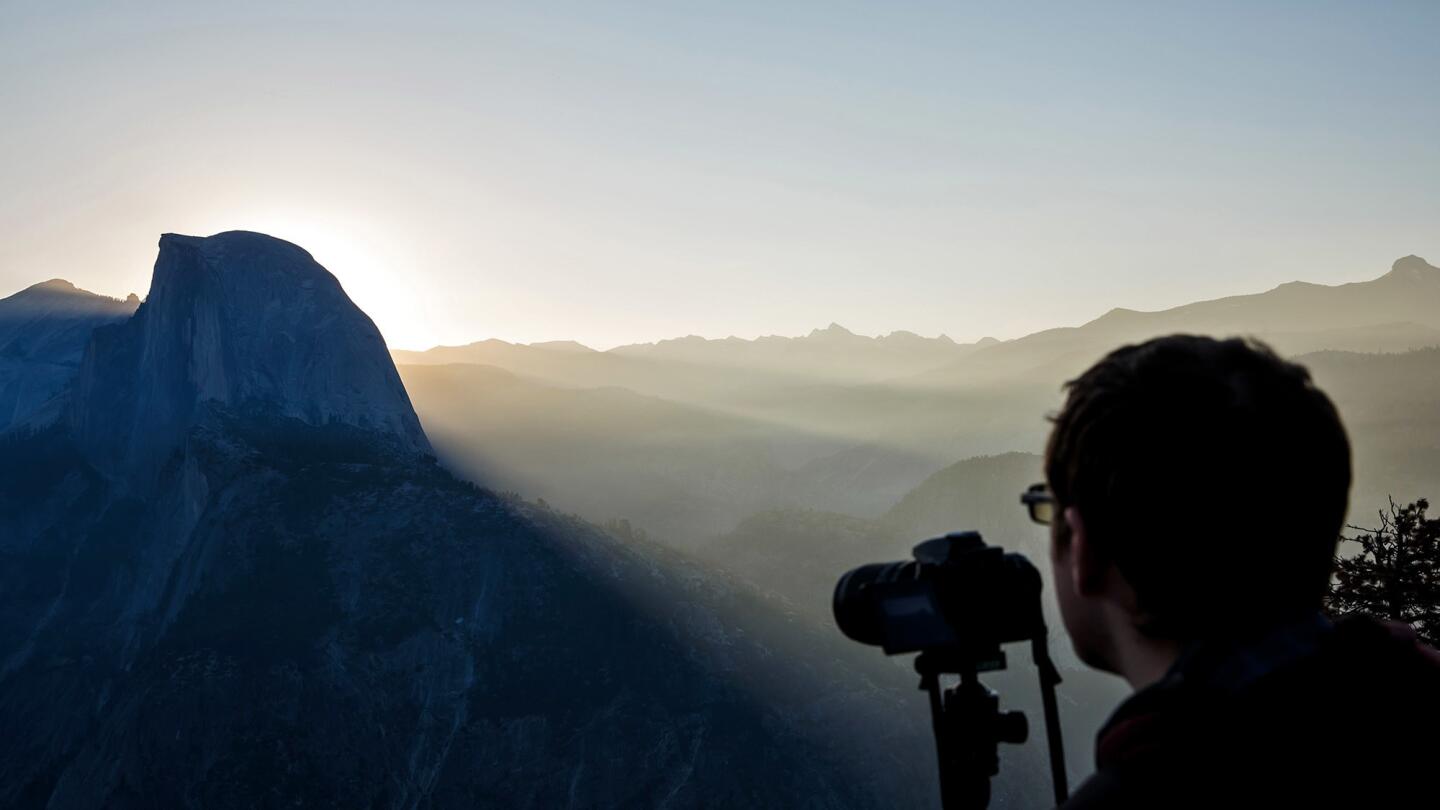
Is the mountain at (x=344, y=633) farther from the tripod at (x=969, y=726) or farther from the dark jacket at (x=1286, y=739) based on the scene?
the dark jacket at (x=1286, y=739)

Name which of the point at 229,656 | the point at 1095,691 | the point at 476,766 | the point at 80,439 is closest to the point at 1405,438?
the point at 1095,691

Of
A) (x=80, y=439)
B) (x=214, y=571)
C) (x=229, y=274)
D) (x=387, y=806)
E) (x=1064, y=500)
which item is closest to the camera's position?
(x=1064, y=500)

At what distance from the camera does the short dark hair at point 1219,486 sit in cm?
169

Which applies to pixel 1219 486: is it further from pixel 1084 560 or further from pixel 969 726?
pixel 969 726

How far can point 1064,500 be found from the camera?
1.92 metres

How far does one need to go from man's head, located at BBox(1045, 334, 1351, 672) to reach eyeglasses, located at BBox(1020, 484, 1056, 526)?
Answer: 253mm

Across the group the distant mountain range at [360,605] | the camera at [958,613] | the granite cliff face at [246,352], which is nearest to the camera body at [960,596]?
the camera at [958,613]

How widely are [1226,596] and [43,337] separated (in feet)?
533

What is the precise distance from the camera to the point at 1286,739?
1.50 meters

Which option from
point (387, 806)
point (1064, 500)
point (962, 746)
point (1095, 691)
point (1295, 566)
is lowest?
point (1095, 691)

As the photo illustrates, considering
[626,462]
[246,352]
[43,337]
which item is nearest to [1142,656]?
[246,352]

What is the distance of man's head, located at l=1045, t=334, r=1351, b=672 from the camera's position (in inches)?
66.7

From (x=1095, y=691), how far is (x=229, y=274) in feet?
298

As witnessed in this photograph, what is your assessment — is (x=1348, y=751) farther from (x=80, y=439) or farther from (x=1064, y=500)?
(x=80, y=439)
